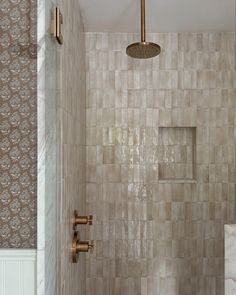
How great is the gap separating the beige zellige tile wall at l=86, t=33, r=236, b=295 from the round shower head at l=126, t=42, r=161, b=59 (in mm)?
496

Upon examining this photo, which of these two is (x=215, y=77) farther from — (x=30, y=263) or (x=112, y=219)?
(x=30, y=263)

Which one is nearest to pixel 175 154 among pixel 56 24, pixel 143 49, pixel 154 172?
pixel 154 172

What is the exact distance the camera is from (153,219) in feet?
8.51

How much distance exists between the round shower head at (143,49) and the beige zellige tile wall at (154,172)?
496 millimetres

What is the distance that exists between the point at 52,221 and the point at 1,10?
0.65 metres

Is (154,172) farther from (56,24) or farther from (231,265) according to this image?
(56,24)

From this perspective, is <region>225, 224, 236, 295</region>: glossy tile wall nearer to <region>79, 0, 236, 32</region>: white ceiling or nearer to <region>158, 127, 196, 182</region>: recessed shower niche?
<region>158, 127, 196, 182</region>: recessed shower niche

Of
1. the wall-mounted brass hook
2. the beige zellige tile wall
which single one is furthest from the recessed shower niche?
the wall-mounted brass hook

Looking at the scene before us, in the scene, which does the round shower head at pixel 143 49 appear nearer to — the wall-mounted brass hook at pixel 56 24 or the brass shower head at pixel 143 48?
the brass shower head at pixel 143 48

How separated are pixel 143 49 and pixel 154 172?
92 cm

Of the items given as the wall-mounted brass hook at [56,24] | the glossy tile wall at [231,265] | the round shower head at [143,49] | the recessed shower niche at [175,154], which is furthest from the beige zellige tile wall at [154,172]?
the wall-mounted brass hook at [56,24]

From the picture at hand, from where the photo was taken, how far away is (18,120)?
41.9 inches

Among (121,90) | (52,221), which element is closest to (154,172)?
(121,90)

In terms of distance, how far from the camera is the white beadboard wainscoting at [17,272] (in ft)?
3.38
